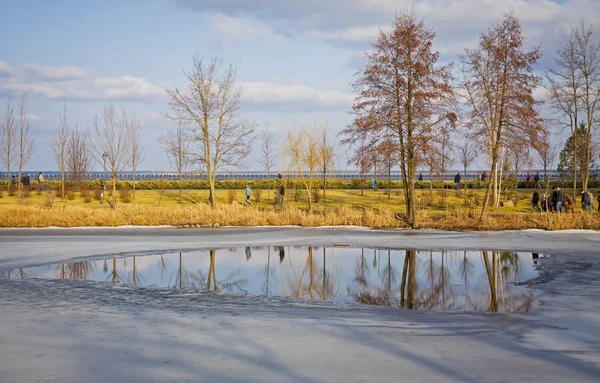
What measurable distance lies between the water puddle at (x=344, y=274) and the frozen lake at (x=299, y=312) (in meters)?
0.05

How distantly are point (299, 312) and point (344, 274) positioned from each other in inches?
202

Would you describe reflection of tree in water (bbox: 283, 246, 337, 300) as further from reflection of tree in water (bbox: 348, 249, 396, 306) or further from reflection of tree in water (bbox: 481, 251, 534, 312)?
reflection of tree in water (bbox: 481, 251, 534, 312)

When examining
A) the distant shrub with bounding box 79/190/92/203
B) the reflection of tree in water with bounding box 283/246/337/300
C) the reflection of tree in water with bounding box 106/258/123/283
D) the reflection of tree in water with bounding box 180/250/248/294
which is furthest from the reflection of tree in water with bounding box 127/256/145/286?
the distant shrub with bounding box 79/190/92/203

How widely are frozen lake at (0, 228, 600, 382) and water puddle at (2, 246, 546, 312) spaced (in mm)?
53

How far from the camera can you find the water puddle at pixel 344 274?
1288 centimetres

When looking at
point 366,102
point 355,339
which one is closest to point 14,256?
point 355,339

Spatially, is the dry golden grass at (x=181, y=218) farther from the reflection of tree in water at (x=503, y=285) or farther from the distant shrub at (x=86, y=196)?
the distant shrub at (x=86, y=196)

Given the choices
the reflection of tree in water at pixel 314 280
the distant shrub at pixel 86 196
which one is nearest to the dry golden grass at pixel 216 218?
the reflection of tree in water at pixel 314 280

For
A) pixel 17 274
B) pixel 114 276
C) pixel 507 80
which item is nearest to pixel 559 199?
pixel 507 80

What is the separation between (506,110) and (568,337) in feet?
85.3

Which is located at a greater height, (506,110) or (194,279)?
(506,110)

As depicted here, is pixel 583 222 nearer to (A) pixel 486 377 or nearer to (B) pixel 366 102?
(B) pixel 366 102

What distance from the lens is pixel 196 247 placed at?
21234 millimetres

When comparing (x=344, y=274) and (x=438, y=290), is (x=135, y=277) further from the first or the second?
(x=438, y=290)
